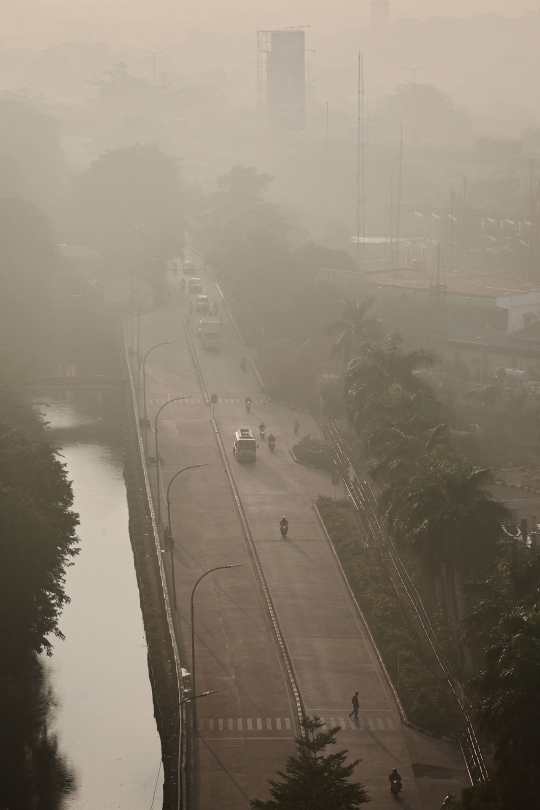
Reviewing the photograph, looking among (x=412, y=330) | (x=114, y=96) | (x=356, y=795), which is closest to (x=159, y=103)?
(x=114, y=96)

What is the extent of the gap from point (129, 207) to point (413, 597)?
2912 inches

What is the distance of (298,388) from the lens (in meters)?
81.8

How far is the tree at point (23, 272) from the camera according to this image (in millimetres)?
97250

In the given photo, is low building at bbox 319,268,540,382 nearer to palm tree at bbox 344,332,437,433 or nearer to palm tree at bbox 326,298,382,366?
palm tree at bbox 326,298,382,366

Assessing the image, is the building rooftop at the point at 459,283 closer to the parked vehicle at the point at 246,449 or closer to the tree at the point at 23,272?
the tree at the point at 23,272

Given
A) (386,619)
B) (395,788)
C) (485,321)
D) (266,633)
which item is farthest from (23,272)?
(395,788)

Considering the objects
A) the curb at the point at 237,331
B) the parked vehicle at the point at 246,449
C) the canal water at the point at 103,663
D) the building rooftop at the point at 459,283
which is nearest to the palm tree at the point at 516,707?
the canal water at the point at 103,663

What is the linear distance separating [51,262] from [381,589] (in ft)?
196

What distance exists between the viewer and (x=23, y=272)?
325 ft

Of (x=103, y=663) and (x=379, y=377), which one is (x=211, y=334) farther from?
(x=103, y=663)

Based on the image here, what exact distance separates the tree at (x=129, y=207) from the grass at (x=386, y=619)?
184 feet

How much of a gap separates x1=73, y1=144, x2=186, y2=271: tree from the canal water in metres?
40.7

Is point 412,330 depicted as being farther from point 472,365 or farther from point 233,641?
point 233,641

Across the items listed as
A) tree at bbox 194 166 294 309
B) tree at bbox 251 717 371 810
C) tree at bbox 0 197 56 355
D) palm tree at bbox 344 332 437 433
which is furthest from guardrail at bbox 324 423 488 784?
tree at bbox 0 197 56 355
